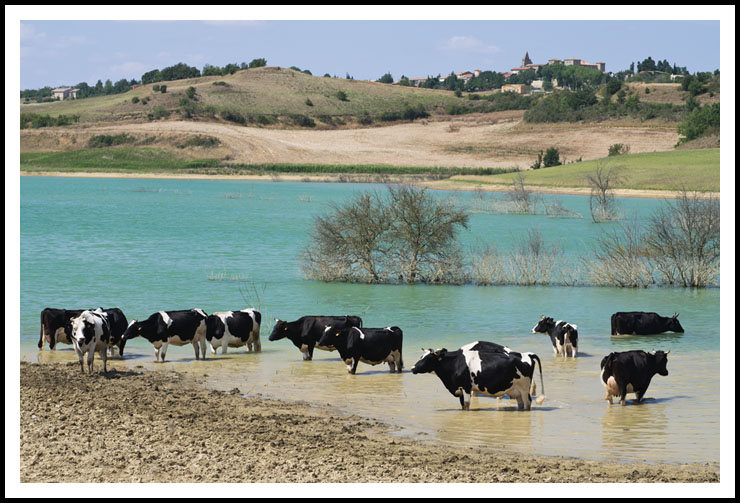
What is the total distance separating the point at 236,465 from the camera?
32.6 feet

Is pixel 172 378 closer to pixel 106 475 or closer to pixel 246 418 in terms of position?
pixel 246 418

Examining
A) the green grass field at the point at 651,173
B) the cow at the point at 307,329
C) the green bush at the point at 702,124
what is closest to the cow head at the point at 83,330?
the cow at the point at 307,329

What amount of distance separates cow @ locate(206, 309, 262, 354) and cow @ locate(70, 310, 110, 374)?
9.42 feet

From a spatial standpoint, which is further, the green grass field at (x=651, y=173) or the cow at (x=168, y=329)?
the green grass field at (x=651, y=173)

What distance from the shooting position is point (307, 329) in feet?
58.5

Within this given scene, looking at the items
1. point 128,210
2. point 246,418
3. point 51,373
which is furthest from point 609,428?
point 128,210

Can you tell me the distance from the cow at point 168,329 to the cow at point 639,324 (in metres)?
9.69

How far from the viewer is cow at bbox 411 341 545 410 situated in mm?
13281

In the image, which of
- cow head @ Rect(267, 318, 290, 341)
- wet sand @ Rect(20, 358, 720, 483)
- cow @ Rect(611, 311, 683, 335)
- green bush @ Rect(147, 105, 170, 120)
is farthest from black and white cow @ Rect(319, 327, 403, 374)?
green bush @ Rect(147, 105, 170, 120)

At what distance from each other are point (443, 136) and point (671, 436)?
497 ft

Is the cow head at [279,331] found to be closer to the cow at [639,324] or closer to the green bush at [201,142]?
the cow at [639,324]

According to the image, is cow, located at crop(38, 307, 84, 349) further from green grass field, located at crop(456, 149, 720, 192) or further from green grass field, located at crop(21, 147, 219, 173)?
green grass field, located at crop(21, 147, 219, 173)

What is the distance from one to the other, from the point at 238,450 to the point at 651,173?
272 ft

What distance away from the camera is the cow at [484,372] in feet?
43.6
